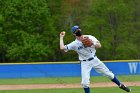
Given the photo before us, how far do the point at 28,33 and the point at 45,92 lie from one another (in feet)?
99.0

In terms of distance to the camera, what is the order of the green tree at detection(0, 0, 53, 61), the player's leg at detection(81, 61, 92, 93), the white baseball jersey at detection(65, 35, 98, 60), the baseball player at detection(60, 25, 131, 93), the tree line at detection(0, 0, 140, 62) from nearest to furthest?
the player's leg at detection(81, 61, 92, 93) < the baseball player at detection(60, 25, 131, 93) < the white baseball jersey at detection(65, 35, 98, 60) < the green tree at detection(0, 0, 53, 61) < the tree line at detection(0, 0, 140, 62)

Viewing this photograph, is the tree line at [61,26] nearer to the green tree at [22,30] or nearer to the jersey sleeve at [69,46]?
the green tree at [22,30]

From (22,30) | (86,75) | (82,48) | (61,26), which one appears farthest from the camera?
(61,26)

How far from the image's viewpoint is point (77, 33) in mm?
10477

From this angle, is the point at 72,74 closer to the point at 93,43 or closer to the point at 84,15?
the point at 93,43

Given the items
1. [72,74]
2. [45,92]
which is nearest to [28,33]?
[72,74]

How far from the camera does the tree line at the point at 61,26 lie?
141 feet

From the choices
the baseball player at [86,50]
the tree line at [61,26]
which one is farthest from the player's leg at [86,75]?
the tree line at [61,26]

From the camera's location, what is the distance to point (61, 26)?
4716 centimetres

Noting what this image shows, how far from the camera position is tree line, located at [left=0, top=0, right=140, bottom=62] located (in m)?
43.0

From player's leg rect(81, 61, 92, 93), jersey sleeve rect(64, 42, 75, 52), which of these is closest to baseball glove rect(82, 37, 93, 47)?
jersey sleeve rect(64, 42, 75, 52)

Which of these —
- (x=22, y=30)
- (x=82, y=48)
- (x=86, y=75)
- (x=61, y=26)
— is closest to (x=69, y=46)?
(x=82, y=48)

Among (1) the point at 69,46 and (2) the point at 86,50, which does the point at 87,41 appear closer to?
(2) the point at 86,50

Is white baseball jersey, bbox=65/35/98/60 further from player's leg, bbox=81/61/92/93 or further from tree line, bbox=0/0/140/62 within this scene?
tree line, bbox=0/0/140/62
